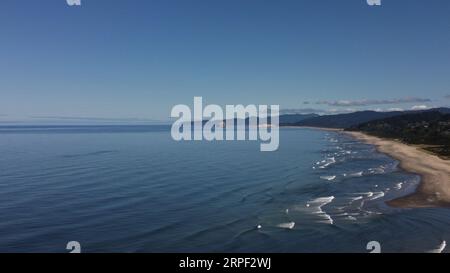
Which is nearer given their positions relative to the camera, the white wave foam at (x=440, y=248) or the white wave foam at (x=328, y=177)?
the white wave foam at (x=440, y=248)

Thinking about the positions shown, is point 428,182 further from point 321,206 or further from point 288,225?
point 288,225

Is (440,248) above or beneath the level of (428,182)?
above

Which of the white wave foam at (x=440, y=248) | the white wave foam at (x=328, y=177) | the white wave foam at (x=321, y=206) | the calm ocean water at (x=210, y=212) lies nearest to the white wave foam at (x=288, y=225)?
the calm ocean water at (x=210, y=212)

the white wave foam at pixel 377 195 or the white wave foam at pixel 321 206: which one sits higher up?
the white wave foam at pixel 321 206

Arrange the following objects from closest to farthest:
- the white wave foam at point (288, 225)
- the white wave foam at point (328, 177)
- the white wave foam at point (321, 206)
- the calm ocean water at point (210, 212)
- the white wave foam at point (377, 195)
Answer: the calm ocean water at point (210, 212), the white wave foam at point (288, 225), the white wave foam at point (321, 206), the white wave foam at point (377, 195), the white wave foam at point (328, 177)

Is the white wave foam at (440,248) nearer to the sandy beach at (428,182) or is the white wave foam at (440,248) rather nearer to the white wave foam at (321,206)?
the white wave foam at (321,206)

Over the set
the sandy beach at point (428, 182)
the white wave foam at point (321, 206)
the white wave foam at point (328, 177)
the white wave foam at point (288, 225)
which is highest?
the white wave foam at point (288, 225)

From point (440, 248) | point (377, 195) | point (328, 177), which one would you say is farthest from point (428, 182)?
point (440, 248)

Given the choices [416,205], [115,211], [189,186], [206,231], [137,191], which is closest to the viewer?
[206,231]
